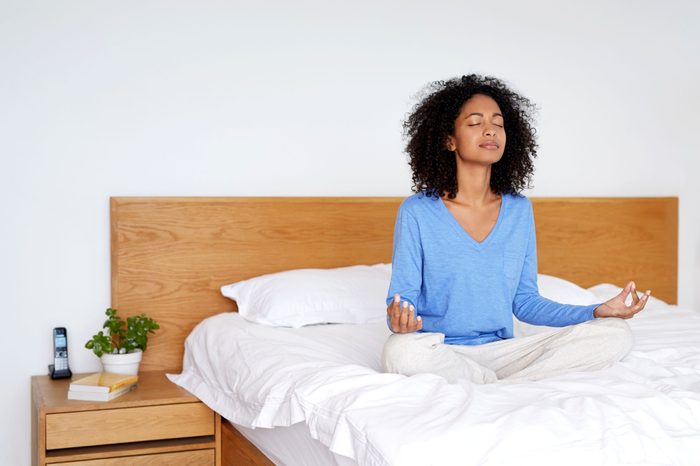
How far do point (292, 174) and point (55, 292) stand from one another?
0.91 meters

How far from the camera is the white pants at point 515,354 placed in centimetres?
187

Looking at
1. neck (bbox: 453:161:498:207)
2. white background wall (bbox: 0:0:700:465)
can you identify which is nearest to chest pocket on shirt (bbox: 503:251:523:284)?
neck (bbox: 453:161:498:207)

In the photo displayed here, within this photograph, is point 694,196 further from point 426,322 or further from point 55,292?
point 55,292

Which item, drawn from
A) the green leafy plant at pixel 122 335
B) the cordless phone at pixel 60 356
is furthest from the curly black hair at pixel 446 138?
the cordless phone at pixel 60 356

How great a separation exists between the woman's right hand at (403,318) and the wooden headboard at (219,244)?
1234 millimetres

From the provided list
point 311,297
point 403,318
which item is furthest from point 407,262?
point 311,297

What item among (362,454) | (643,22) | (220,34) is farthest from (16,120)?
(643,22)

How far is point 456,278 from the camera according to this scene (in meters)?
2.11

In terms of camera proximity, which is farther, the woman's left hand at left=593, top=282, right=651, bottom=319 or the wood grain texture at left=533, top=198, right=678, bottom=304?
the wood grain texture at left=533, top=198, right=678, bottom=304

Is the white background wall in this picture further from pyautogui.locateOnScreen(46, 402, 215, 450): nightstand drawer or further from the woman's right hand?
the woman's right hand

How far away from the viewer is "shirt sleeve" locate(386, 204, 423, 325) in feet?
6.83

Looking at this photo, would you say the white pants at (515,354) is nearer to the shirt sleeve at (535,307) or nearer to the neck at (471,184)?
the shirt sleeve at (535,307)

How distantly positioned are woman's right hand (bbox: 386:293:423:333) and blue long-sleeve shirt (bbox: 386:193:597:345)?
174 mm

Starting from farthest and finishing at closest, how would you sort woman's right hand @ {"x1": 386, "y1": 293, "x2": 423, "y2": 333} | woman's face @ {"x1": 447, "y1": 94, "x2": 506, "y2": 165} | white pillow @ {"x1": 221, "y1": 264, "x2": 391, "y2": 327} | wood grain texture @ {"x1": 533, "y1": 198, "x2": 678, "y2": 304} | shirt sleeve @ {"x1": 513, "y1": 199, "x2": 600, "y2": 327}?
1. wood grain texture @ {"x1": 533, "y1": 198, "x2": 678, "y2": 304}
2. white pillow @ {"x1": 221, "y1": 264, "x2": 391, "y2": 327}
3. woman's face @ {"x1": 447, "y1": 94, "x2": 506, "y2": 165}
4. shirt sleeve @ {"x1": 513, "y1": 199, "x2": 600, "y2": 327}
5. woman's right hand @ {"x1": 386, "y1": 293, "x2": 423, "y2": 333}
